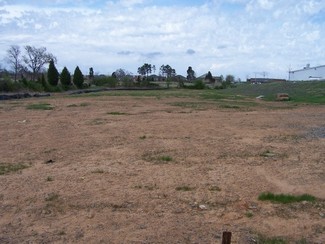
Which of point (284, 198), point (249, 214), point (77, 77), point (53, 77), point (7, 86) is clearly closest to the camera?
point (249, 214)

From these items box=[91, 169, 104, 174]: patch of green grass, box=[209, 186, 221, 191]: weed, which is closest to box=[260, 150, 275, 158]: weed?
box=[209, 186, 221, 191]: weed

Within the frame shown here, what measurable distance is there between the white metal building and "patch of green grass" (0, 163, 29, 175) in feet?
248

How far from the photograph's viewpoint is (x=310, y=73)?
3504 inches

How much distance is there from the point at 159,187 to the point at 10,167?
3489 mm

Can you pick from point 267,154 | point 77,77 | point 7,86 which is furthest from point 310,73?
point 267,154

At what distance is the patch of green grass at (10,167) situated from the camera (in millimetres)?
8930

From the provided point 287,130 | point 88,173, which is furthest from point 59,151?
point 287,130

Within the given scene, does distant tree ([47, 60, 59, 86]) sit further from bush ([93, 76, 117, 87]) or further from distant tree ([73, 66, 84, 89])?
bush ([93, 76, 117, 87])

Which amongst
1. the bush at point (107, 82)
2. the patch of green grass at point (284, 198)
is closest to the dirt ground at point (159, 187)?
the patch of green grass at point (284, 198)

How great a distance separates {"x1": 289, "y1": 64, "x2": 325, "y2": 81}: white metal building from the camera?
8165cm

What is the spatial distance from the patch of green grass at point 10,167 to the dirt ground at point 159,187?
0.68ft

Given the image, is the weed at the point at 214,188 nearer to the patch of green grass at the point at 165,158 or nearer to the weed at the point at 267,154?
the patch of green grass at the point at 165,158

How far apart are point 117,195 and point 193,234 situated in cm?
199

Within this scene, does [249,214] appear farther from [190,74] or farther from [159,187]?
[190,74]
